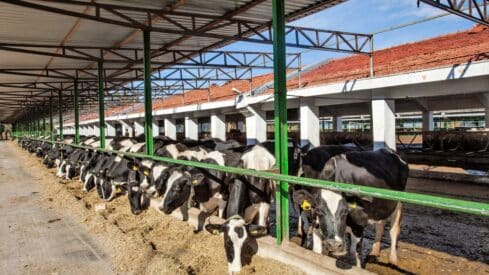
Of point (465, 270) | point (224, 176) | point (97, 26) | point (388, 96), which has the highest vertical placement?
point (97, 26)

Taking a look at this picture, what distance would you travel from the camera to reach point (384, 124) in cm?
1336

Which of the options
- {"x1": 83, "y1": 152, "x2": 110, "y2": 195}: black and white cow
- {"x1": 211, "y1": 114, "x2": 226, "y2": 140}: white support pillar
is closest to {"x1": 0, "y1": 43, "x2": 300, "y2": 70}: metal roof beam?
{"x1": 83, "y1": 152, "x2": 110, "y2": 195}: black and white cow

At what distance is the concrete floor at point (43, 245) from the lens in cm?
498

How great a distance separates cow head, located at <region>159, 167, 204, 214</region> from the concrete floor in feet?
3.88

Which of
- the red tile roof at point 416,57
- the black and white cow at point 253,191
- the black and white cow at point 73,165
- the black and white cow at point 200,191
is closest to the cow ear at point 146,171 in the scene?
the black and white cow at point 200,191

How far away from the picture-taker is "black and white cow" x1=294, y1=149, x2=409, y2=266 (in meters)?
4.39

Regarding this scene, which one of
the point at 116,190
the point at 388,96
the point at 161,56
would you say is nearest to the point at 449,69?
the point at 388,96

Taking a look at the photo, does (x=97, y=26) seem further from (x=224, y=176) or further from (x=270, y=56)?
(x=270, y=56)

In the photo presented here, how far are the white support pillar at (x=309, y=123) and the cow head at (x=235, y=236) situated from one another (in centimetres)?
1106

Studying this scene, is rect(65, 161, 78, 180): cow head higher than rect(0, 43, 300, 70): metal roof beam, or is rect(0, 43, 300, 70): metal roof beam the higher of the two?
rect(0, 43, 300, 70): metal roof beam

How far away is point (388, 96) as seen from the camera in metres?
13.4

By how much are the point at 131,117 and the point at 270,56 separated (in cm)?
2352

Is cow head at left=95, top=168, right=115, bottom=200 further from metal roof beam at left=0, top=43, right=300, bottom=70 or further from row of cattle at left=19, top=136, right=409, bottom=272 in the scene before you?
metal roof beam at left=0, top=43, right=300, bottom=70

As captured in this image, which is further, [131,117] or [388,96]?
[131,117]
